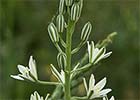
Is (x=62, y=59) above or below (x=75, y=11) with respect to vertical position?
below

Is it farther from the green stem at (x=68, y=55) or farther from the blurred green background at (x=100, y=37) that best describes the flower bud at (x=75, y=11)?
the blurred green background at (x=100, y=37)

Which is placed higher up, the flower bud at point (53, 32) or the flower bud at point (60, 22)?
the flower bud at point (60, 22)

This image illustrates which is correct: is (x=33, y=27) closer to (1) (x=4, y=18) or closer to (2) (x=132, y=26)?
(2) (x=132, y=26)

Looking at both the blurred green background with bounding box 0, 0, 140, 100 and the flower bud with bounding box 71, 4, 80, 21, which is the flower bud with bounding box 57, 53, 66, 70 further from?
the blurred green background with bounding box 0, 0, 140, 100

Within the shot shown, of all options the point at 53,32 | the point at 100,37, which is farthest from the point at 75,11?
the point at 100,37

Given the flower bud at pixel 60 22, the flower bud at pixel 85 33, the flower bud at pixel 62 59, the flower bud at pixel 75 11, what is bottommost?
the flower bud at pixel 62 59

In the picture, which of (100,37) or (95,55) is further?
(100,37)

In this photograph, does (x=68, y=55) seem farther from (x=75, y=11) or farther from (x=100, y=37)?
(x=100, y=37)

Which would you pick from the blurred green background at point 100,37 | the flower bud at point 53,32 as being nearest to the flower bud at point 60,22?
the flower bud at point 53,32

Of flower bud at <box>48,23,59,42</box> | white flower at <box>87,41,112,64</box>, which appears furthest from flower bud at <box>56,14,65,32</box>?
white flower at <box>87,41,112,64</box>

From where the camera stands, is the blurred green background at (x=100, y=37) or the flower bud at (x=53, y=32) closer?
the flower bud at (x=53, y=32)

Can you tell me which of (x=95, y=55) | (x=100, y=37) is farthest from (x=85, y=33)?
(x=100, y=37)
